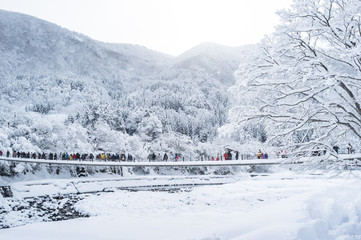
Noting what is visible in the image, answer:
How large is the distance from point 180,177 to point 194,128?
177 feet

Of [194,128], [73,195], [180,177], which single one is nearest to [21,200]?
[73,195]

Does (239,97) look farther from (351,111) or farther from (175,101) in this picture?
(175,101)

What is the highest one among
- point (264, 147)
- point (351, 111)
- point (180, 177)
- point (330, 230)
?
point (351, 111)

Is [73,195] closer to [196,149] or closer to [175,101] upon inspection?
[196,149]

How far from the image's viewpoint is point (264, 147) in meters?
7.74

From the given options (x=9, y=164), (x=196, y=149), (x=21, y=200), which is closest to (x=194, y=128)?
→ (x=196, y=149)

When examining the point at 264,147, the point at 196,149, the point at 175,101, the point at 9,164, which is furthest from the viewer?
the point at 175,101

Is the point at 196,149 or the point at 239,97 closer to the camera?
the point at 239,97

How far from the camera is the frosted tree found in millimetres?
6102

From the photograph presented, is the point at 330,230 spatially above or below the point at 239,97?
below

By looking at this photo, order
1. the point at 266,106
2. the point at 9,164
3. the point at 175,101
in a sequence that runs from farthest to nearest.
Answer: the point at 175,101 → the point at 9,164 → the point at 266,106

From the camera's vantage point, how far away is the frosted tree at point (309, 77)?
6.10m

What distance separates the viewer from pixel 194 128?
94.9 metres

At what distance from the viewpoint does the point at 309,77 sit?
5855 mm
